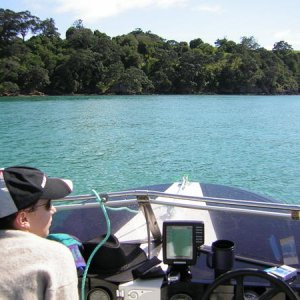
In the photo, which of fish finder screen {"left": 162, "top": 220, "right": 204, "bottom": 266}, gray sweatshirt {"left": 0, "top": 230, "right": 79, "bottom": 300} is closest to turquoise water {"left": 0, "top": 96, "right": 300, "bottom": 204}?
fish finder screen {"left": 162, "top": 220, "right": 204, "bottom": 266}

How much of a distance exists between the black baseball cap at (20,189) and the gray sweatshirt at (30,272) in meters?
0.09

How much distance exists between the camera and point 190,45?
132375 mm

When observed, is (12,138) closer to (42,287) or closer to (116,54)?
(42,287)

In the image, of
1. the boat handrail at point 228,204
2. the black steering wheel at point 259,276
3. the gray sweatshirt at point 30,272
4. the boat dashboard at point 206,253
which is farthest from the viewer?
the boat handrail at point 228,204

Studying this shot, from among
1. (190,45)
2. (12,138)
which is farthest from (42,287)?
(190,45)

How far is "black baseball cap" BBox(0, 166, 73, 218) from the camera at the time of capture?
120 centimetres

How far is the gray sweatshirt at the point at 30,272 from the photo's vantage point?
3.73 ft

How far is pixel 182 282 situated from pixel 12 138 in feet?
79.2

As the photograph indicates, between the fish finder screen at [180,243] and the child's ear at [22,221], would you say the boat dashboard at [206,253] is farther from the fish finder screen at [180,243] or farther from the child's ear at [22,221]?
the child's ear at [22,221]

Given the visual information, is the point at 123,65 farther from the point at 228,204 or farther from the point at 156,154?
the point at 228,204

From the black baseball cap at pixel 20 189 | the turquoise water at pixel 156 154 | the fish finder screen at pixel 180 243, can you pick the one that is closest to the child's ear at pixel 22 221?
the black baseball cap at pixel 20 189

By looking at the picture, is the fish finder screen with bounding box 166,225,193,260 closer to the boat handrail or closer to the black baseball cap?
the boat handrail

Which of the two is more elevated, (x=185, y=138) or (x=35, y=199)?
(x=35, y=199)

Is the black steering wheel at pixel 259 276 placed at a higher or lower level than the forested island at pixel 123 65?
lower
